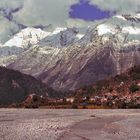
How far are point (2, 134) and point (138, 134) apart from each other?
26260 millimetres

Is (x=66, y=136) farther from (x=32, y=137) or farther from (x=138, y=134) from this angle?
(x=138, y=134)

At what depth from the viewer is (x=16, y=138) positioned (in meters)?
89.5

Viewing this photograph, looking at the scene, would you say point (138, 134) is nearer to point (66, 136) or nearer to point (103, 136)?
point (103, 136)

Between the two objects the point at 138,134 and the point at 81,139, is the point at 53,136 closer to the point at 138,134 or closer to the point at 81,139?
the point at 81,139

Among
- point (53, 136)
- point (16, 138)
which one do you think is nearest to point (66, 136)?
point (53, 136)

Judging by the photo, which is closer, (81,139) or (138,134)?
(81,139)

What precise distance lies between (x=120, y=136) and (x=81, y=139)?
8696 millimetres

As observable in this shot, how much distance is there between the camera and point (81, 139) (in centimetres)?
9038

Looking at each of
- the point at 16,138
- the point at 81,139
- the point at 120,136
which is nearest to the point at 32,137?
the point at 16,138

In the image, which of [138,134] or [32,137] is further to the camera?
[138,134]

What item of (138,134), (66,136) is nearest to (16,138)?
(66,136)

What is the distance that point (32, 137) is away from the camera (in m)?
91.0

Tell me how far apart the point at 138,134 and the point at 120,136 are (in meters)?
4.79

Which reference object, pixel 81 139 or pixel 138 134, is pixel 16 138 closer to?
pixel 81 139
